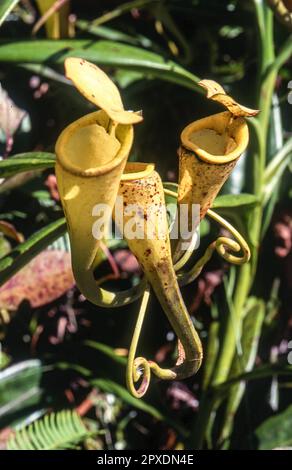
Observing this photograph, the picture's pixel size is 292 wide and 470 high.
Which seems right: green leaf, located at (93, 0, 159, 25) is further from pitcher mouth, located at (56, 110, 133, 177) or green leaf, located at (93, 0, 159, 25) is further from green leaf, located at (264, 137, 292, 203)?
pitcher mouth, located at (56, 110, 133, 177)

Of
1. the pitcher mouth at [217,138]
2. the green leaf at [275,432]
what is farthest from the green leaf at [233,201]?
the green leaf at [275,432]

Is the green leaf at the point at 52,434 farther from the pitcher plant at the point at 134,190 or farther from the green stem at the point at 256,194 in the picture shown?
the pitcher plant at the point at 134,190

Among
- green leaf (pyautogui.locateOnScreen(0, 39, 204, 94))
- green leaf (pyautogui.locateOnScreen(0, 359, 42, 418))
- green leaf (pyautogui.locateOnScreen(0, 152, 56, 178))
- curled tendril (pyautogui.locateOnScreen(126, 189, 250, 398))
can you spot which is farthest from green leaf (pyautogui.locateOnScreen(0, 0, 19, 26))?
green leaf (pyautogui.locateOnScreen(0, 359, 42, 418))

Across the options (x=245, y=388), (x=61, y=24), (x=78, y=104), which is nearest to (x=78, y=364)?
(x=245, y=388)

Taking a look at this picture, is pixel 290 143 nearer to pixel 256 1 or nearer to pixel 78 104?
pixel 256 1

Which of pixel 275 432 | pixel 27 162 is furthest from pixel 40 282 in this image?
pixel 275 432

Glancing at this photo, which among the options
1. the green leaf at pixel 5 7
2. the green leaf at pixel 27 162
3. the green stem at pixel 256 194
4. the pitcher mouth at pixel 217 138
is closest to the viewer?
the pitcher mouth at pixel 217 138
